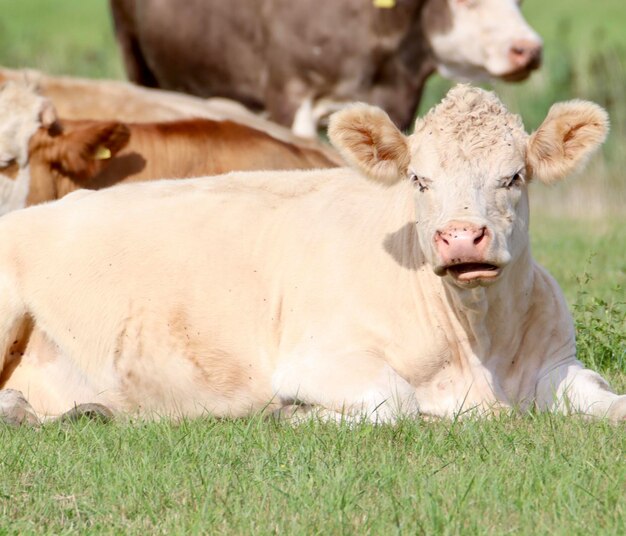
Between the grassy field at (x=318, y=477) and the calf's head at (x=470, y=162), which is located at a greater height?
the calf's head at (x=470, y=162)

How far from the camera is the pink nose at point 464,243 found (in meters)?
4.82

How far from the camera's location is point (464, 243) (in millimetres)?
4812

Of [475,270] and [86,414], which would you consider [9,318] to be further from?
[475,270]

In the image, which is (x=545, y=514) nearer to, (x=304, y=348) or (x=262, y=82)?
(x=304, y=348)

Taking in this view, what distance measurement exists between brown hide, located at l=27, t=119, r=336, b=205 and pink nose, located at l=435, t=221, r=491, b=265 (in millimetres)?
4098

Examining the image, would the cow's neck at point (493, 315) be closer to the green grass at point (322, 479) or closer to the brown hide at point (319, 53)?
the green grass at point (322, 479)

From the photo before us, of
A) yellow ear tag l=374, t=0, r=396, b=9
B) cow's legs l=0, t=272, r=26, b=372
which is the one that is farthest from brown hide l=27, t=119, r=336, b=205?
yellow ear tag l=374, t=0, r=396, b=9

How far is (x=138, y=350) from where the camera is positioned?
601cm

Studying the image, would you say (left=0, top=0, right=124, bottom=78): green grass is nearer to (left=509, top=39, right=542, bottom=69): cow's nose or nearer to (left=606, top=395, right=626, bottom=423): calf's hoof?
(left=509, top=39, right=542, bottom=69): cow's nose

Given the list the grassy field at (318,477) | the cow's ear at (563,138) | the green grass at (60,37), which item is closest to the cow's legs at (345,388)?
the grassy field at (318,477)

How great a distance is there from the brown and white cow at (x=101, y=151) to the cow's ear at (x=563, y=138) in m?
3.66

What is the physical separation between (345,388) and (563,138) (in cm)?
137

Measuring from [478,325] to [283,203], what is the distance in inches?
48.6

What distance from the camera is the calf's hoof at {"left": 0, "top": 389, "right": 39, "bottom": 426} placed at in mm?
5715
